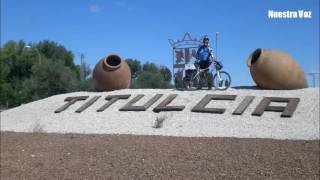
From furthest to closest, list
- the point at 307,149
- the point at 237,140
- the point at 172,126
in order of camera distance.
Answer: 1. the point at 172,126
2. the point at 237,140
3. the point at 307,149

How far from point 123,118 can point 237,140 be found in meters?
5.01

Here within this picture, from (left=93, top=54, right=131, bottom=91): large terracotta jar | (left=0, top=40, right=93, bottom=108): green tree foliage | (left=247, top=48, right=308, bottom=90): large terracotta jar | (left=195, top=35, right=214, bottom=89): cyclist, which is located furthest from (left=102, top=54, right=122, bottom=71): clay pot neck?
(left=247, top=48, right=308, bottom=90): large terracotta jar

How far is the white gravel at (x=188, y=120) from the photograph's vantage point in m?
11.6

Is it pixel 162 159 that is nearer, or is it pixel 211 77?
pixel 162 159

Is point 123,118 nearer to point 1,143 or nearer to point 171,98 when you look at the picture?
point 171,98

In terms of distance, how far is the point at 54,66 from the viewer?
90.3 ft

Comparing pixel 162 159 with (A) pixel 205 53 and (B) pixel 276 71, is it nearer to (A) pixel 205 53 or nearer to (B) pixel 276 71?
(A) pixel 205 53

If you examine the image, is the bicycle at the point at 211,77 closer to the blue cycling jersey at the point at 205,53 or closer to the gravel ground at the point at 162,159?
the blue cycling jersey at the point at 205,53

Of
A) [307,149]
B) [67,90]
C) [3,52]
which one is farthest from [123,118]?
[3,52]

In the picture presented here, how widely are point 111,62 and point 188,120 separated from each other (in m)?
7.20

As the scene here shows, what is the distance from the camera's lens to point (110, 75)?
18.3 metres

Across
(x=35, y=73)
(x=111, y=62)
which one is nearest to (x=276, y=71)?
(x=111, y=62)

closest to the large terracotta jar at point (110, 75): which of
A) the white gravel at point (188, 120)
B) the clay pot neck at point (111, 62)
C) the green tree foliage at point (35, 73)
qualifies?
the clay pot neck at point (111, 62)

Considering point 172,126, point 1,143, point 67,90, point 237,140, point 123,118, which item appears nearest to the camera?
point 237,140
